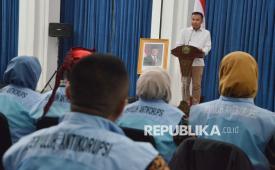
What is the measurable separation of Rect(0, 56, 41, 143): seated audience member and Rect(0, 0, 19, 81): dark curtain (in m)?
5.56

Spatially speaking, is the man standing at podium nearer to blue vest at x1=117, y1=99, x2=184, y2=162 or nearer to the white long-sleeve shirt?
the white long-sleeve shirt

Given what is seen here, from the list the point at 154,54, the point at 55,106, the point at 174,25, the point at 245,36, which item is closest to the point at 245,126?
the point at 55,106

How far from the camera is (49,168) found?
3.53ft

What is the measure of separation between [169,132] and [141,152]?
45.5 inches

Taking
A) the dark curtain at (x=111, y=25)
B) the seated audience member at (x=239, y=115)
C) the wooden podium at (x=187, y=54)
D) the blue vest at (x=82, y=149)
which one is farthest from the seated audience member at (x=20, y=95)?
the dark curtain at (x=111, y=25)

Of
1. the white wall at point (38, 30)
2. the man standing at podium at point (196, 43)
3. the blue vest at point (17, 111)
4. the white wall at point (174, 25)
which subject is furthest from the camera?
the white wall at point (38, 30)

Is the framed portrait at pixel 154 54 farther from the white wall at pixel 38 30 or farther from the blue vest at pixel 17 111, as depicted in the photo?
the blue vest at pixel 17 111

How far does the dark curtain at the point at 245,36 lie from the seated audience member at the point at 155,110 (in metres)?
4.06

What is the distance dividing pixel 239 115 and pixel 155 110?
1.52ft

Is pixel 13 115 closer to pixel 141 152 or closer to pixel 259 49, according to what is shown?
pixel 141 152

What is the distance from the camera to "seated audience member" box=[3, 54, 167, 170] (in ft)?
3.47

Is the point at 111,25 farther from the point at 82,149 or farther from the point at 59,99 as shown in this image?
the point at 82,149

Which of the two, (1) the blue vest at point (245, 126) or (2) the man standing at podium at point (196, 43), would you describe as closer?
(1) the blue vest at point (245, 126)

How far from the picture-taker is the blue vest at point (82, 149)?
105cm
